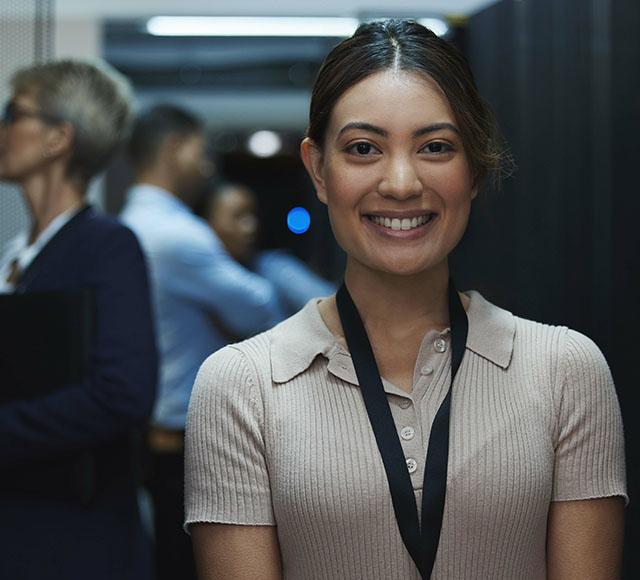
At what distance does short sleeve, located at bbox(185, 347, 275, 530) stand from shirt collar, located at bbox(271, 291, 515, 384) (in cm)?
5

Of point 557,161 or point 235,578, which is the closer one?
point 235,578

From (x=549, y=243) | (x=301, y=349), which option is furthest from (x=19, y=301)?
(x=549, y=243)

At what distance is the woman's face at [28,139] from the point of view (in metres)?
2.40

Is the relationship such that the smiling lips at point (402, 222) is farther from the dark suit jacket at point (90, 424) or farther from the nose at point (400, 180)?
the dark suit jacket at point (90, 424)

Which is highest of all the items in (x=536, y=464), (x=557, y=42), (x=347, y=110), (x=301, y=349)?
(x=557, y=42)

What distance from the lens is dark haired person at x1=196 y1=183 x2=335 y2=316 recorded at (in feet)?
15.8

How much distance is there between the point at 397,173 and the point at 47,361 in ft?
3.35

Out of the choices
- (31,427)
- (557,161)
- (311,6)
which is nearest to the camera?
(31,427)

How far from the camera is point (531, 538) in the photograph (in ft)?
4.73

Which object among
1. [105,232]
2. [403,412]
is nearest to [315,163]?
[403,412]

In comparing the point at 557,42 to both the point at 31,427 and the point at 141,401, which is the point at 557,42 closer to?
the point at 141,401

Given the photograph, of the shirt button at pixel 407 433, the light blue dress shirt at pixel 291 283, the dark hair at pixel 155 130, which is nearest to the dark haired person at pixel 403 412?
the shirt button at pixel 407 433

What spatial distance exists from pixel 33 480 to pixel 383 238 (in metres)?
1.03

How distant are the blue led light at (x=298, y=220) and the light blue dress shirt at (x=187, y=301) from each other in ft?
11.5
